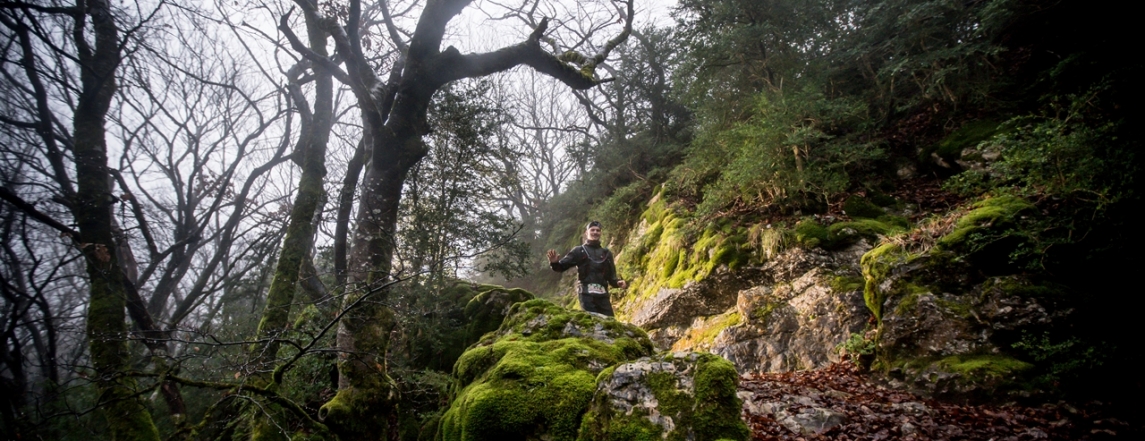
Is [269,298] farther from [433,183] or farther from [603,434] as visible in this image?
[603,434]

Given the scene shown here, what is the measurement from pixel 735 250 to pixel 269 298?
770 centimetres

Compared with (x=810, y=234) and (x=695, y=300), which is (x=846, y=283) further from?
(x=695, y=300)

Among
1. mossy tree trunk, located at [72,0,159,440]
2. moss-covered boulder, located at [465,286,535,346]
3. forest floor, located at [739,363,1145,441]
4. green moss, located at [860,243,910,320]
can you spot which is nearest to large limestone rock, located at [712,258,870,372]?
green moss, located at [860,243,910,320]

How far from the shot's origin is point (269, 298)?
21.3 ft

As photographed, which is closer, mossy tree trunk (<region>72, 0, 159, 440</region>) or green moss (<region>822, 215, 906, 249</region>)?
mossy tree trunk (<region>72, 0, 159, 440</region>)

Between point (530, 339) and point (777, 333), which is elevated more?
point (530, 339)

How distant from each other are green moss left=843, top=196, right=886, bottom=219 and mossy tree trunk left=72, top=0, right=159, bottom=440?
9.80 meters

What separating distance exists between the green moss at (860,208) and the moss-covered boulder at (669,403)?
6065 mm

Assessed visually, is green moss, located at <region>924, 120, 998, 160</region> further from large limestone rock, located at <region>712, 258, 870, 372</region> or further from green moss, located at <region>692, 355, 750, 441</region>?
green moss, located at <region>692, 355, 750, 441</region>

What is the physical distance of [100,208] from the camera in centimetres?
530

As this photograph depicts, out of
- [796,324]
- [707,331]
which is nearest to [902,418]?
[796,324]

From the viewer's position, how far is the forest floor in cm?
315

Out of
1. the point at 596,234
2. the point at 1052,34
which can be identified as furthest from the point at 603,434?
the point at 1052,34

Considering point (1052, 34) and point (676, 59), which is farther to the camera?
point (676, 59)
